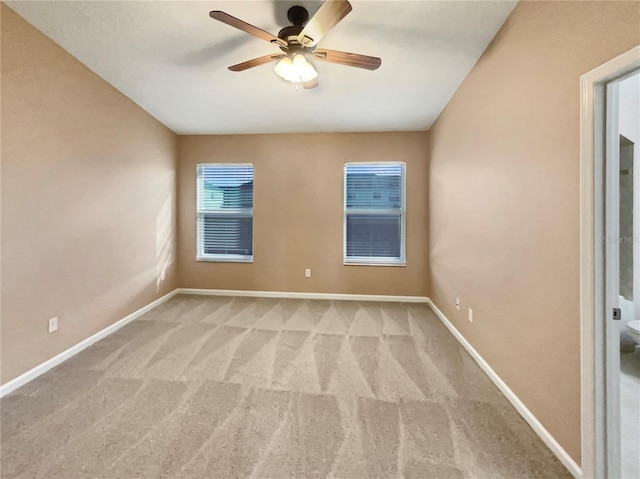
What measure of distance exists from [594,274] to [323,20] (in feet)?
6.41

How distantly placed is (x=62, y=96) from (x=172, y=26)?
1.23 meters

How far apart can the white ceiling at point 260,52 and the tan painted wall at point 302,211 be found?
0.59 m

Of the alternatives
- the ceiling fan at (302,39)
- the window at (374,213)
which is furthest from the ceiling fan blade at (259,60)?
the window at (374,213)

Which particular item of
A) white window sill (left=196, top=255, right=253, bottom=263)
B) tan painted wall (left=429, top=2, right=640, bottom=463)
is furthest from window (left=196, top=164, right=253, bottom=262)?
tan painted wall (left=429, top=2, right=640, bottom=463)

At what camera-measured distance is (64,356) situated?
219 centimetres

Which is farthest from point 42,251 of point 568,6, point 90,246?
point 568,6

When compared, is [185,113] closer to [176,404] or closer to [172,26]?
[172,26]

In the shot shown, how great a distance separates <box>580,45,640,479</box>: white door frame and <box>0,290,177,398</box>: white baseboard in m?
3.54

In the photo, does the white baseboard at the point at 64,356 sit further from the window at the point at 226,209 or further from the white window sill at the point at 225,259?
the window at the point at 226,209

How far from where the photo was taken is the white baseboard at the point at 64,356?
180 cm

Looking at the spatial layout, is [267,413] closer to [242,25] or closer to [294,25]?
[242,25]

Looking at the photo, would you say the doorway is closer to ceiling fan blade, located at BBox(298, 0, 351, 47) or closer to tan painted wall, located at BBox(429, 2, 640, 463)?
tan painted wall, located at BBox(429, 2, 640, 463)

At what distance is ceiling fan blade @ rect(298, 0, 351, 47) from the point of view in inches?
53.0

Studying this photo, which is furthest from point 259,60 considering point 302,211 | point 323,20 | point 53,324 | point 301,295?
point 301,295
